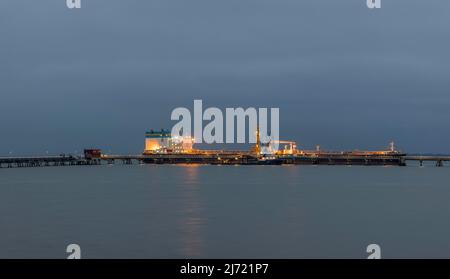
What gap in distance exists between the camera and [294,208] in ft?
132

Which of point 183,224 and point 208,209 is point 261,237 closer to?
point 183,224

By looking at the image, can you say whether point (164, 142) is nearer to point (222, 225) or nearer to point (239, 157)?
point (239, 157)

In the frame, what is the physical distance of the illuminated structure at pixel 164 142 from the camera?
6919 inches

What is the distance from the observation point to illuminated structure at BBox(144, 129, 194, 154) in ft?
577

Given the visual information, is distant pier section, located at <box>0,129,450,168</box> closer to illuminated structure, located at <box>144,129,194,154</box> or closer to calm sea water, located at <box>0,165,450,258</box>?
illuminated structure, located at <box>144,129,194,154</box>

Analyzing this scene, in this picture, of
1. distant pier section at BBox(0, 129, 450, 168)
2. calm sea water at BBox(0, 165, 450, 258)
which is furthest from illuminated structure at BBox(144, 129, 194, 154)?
calm sea water at BBox(0, 165, 450, 258)

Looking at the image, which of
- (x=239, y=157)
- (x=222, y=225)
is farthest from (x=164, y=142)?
(x=222, y=225)

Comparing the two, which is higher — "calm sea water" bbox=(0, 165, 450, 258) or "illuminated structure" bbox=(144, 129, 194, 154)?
"illuminated structure" bbox=(144, 129, 194, 154)
